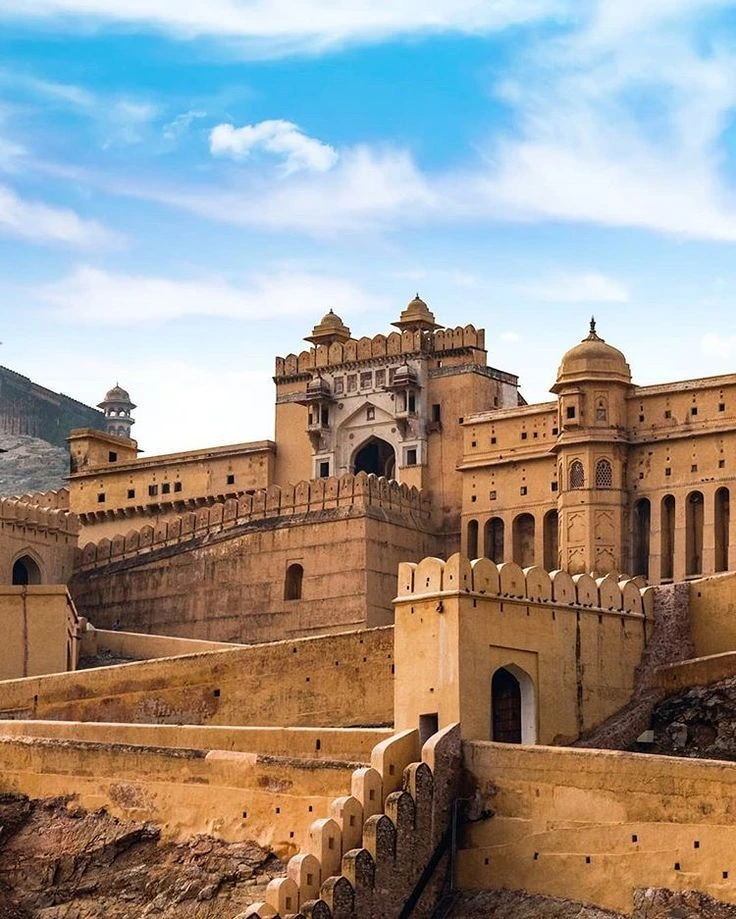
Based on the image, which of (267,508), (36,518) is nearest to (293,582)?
(267,508)

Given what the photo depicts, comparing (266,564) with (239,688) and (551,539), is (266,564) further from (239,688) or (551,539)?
(239,688)

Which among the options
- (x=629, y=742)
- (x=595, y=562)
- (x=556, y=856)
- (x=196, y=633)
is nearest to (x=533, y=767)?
(x=556, y=856)

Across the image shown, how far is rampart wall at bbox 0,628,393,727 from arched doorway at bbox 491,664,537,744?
8.50 ft

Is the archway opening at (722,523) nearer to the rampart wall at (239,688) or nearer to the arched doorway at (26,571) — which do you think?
the rampart wall at (239,688)

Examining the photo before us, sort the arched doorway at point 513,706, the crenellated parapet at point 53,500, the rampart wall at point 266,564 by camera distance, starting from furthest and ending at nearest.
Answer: the crenellated parapet at point 53,500
the rampart wall at point 266,564
the arched doorway at point 513,706

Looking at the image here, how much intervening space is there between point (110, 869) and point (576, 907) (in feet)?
28.1

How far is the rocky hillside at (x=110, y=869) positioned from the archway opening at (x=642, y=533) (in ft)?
57.1

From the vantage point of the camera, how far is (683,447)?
58000mm

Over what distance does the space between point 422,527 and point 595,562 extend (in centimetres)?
543

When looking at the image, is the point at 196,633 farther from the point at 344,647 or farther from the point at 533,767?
the point at 533,767

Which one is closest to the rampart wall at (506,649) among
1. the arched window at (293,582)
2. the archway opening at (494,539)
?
the archway opening at (494,539)

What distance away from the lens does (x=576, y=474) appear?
58.4 meters

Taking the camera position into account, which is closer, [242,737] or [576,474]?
[242,737]

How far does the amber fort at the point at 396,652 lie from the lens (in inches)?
1560
